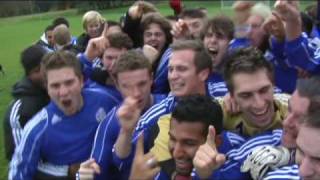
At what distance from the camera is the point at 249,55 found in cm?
377

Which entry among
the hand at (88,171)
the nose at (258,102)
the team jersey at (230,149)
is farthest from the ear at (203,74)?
the hand at (88,171)

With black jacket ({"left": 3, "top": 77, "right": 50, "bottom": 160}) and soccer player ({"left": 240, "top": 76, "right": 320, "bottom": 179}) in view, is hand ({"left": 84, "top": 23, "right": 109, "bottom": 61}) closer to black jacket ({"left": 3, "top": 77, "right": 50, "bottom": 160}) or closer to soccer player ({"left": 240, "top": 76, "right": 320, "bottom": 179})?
black jacket ({"left": 3, "top": 77, "right": 50, "bottom": 160})

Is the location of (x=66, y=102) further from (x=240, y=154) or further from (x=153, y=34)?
(x=153, y=34)

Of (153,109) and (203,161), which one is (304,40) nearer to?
(153,109)

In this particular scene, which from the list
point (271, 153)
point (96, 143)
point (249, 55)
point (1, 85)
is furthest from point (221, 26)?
point (1, 85)

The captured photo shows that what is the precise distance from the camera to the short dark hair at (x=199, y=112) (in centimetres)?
326

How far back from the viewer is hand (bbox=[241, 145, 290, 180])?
114 inches

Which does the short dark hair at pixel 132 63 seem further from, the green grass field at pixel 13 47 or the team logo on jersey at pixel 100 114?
the green grass field at pixel 13 47

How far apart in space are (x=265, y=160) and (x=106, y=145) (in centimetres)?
139

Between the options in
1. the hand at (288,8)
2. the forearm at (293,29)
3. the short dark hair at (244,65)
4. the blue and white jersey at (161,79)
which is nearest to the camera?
the short dark hair at (244,65)

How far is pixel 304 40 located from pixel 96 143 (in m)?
1.77

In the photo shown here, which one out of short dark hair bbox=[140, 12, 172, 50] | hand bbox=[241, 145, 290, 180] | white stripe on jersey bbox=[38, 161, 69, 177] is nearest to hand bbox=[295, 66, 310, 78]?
hand bbox=[241, 145, 290, 180]

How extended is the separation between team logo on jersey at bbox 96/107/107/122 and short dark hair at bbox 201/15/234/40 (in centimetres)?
140

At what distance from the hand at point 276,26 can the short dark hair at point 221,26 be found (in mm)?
541
